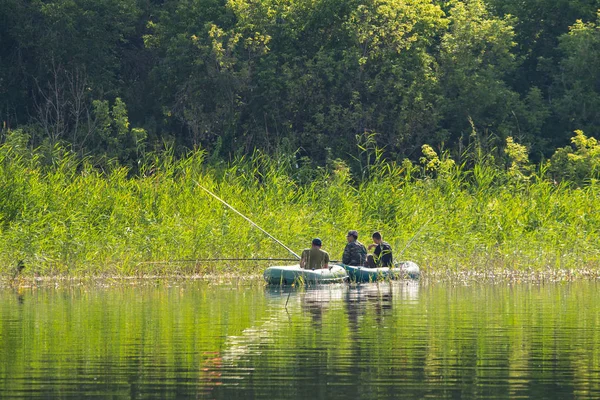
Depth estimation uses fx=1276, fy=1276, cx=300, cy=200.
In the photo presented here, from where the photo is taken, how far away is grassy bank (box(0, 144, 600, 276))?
2184 cm

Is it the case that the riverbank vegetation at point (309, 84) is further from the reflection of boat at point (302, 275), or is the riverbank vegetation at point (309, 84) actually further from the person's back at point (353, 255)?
the reflection of boat at point (302, 275)

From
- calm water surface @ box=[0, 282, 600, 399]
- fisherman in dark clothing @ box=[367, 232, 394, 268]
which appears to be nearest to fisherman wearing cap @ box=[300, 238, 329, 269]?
fisherman in dark clothing @ box=[367, 232, 394, 268]

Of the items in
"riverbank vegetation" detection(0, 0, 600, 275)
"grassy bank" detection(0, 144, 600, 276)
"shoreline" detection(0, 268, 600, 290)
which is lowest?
"shoreline" detection(0, 268, 600, 290)

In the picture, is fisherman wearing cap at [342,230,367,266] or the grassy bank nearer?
fisherman wearing cap at [342,230,367,266]

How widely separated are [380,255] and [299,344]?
8737 mm

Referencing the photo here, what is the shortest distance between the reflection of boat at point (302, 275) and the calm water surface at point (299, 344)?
589 millimetres

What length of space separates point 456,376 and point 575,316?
5070 mm

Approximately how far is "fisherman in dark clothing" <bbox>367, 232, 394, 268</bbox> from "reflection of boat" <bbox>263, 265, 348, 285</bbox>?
0.96 meters

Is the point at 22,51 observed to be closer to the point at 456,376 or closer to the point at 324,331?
the point at 324,331

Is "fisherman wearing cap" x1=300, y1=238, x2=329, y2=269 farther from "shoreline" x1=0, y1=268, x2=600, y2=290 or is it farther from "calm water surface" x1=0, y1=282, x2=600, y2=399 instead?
"calm water surface" x1=0, y1=282, x2=600, y2=399

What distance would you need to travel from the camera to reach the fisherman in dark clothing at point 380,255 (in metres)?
21.9

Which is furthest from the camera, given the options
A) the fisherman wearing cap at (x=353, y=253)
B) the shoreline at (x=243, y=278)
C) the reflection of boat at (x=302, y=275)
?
the fisherman wearing cap at (x=353, y=253)

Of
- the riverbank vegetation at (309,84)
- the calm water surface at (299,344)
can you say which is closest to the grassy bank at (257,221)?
the calm water surface at (299,344)

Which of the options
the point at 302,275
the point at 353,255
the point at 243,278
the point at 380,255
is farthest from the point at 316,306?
the point at 243,278
